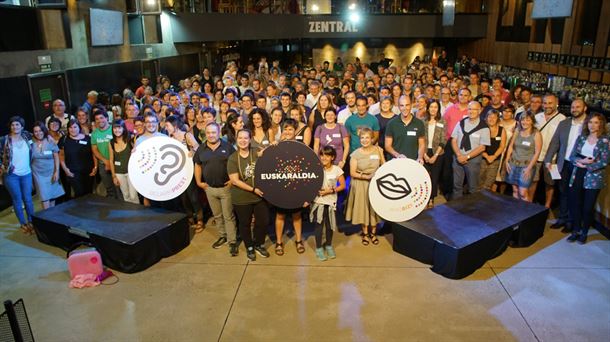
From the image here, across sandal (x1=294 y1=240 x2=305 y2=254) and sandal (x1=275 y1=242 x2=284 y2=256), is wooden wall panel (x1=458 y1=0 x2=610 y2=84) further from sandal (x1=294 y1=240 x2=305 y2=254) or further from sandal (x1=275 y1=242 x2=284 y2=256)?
sandal (x1=275 y1=242 x2=284 y2=256)

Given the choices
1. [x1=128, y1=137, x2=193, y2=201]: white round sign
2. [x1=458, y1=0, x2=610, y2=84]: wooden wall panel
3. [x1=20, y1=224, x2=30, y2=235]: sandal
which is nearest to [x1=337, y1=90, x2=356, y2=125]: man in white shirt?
[x1=128, y1=137, x2=193, y2=201]: white round sign

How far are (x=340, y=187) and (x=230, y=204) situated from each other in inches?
52.6

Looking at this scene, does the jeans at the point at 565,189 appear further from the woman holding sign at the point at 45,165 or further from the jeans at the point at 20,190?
the jeans at the point at 20,190

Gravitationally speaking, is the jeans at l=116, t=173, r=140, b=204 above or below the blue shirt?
below

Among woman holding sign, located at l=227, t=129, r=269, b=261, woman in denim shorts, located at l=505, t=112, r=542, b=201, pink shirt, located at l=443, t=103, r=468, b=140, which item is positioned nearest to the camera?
woman holding sign, located at l=227, t=129, r=269, b=261

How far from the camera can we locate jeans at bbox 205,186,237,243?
524 centimetres

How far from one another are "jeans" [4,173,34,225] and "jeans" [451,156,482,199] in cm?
576

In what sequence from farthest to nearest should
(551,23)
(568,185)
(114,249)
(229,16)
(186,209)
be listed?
1. (229,16)
2. (551,23)
3. (186,209)
4. (568,185)
5. (114,249)

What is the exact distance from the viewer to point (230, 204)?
17.4 feet

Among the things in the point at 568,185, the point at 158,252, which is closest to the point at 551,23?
the point at 568,185

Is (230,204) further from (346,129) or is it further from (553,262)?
(553,262)

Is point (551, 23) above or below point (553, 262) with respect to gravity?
above

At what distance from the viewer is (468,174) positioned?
20.1 feet

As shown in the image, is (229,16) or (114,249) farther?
(229,16)
